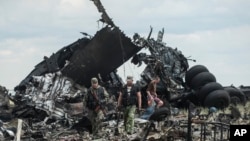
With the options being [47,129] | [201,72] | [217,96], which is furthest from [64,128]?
[201,72]

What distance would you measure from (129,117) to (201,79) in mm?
9572

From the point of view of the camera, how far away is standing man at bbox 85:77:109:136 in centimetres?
1495

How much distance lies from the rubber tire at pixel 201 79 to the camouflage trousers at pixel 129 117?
9.38m

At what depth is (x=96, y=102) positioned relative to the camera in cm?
1495

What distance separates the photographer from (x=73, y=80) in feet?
75.7

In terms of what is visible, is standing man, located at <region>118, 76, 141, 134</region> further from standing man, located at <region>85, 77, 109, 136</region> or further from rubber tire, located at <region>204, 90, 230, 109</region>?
rubber tire, located at <region>204, 90, 230, 109</region>

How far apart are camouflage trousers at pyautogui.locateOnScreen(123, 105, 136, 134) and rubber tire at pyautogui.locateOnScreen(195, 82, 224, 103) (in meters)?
8.60

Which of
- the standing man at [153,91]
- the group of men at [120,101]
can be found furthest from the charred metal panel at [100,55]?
the group of men at [120,101]

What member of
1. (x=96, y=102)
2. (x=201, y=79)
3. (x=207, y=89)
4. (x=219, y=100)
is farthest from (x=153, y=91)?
(x=201, y=79)

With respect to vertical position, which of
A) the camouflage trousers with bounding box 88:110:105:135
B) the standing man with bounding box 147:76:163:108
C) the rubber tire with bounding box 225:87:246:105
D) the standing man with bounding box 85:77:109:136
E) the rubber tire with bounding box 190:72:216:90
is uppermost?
the rubber tire with bounding box 190:72:216:90

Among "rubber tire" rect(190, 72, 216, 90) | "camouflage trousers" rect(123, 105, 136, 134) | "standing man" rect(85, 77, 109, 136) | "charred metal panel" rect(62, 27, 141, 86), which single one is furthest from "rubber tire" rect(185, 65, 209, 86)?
"standing man" rect(85, 77, 109, 136)

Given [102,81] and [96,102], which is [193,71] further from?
[96,102]

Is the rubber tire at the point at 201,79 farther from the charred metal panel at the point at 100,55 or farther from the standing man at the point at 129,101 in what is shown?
the standing man at the point at 129,101

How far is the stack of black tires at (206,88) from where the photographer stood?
2256 centimetres
